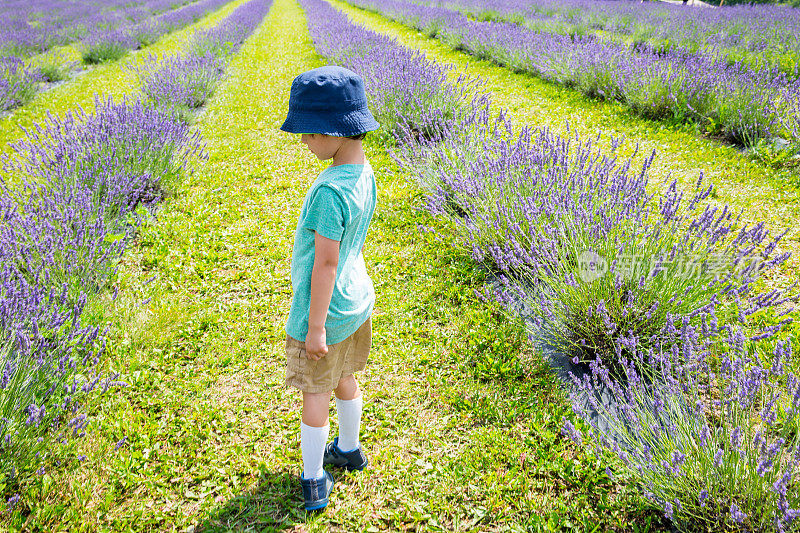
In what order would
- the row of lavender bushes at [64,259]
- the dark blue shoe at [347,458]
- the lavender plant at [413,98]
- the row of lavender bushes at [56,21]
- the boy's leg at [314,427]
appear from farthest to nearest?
the row of lavender bushes at [56,21] → the lavender plant at [413,98] → the dark blue shoe at [347,458] → the row of lavender bushes at [64,259] → the boy's leg at [314,427]

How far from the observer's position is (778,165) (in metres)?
4.46

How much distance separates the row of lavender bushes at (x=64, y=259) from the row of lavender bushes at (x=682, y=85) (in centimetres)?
587

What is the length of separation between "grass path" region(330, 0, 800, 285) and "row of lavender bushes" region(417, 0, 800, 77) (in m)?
1.48

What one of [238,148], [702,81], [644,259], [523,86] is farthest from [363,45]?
[644,259]

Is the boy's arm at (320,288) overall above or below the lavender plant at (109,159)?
above

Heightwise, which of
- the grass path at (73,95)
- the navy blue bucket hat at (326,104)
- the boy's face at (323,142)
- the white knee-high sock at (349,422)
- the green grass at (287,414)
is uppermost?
the navy blue bucket hat at (326,104)

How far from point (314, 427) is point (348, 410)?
0.21 m

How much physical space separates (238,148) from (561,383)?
4945 millimetres

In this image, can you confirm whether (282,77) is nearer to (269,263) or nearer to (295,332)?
(269,263)

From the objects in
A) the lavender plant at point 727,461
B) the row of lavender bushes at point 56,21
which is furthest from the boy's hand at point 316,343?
the row of lavender bushes at point 56,21

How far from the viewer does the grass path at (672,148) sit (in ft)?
12.4

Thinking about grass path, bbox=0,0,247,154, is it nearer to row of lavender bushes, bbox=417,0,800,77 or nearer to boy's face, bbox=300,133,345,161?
boy's face, bbox=300,133,345,161

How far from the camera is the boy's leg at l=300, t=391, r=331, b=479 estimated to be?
1628 millimetres

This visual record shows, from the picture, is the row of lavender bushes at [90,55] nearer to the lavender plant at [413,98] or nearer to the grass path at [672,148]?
the lavender plant at [413,98]
